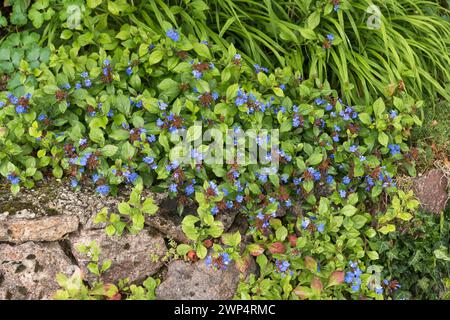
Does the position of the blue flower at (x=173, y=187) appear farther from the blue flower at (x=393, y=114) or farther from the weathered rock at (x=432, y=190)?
the weathered rock at (x=432, y=190)

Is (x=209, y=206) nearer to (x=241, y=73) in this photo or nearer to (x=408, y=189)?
(x=241, y=73)

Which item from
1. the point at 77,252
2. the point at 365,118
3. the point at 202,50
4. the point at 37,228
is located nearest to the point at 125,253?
the point at 77,252

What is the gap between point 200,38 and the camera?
3311 millimetres

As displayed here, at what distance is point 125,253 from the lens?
2908 mm

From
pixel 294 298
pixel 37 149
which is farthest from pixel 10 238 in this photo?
pixel 294 298

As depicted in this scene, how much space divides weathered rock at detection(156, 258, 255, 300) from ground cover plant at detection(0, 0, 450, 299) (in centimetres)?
6

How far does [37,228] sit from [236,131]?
1121mm

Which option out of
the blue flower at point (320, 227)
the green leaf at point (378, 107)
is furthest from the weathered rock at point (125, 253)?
the green leaf at point (378, 107)

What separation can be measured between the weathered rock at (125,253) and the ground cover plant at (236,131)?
0.06 m

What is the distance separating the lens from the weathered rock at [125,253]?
289 centimetres

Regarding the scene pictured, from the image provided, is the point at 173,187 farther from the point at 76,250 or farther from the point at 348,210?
the point at 348,210

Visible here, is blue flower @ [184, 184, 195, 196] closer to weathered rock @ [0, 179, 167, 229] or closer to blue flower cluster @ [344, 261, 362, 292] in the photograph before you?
weathered rock @ [0, 179, 167, 229]

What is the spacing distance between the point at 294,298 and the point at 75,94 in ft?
5.10

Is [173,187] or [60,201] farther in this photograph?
[60,201]
